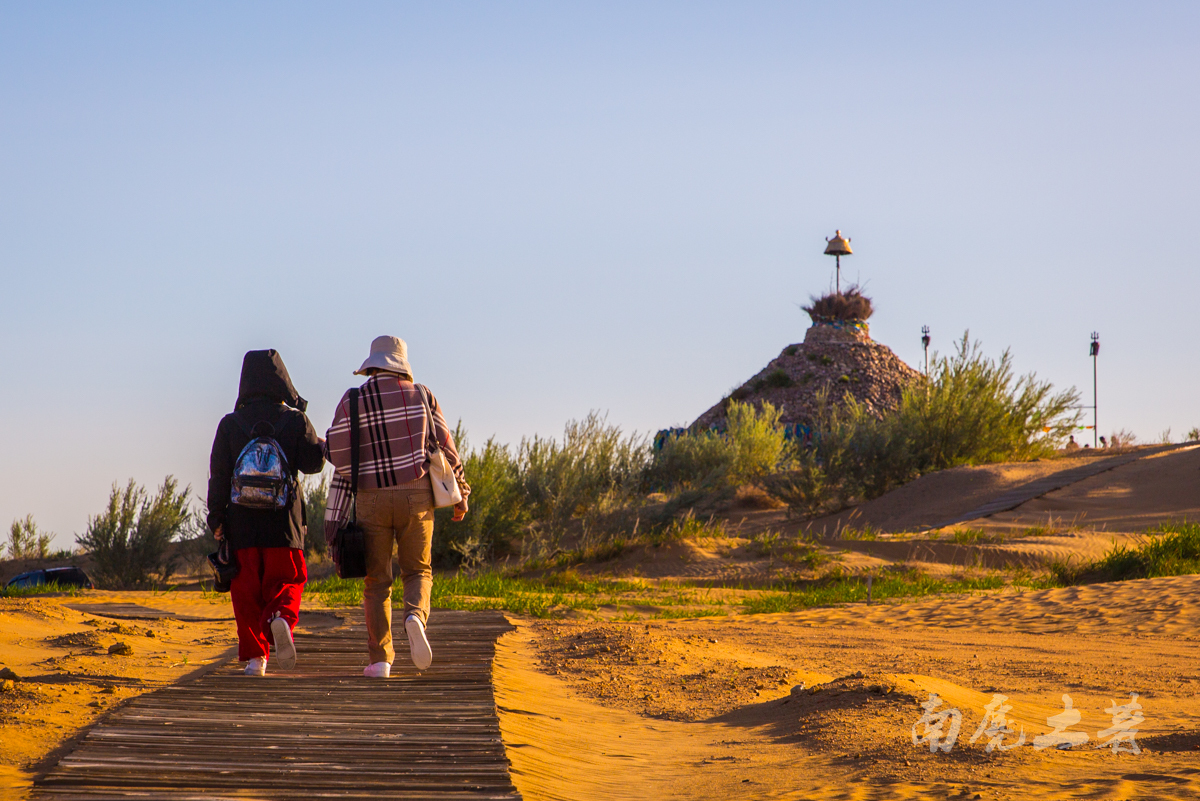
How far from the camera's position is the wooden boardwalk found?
3562mm

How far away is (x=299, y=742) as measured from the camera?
4.15 m

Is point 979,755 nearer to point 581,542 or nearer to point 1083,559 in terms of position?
point 1083,559

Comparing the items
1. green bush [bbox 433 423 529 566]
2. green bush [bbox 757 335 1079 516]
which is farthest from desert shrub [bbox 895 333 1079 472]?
green bush [bbox 433 423 529 566]

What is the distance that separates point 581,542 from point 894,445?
9.39m

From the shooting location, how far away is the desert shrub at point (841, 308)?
145ft

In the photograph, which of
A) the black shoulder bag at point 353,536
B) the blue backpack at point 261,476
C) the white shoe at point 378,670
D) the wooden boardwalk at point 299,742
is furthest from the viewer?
the white shoe at point 378,670

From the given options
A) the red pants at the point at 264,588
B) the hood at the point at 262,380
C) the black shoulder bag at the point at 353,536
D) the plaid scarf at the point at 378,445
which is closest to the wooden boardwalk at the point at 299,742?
the red pants at the point at 264,588

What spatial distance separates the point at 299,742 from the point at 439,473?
166 cm

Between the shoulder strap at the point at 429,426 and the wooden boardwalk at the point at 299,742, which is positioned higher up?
the shoulder strap at the point at 429,426

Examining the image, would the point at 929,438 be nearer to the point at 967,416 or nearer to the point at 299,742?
the point at 967,416

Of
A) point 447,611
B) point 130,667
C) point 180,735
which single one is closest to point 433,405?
point 180,735

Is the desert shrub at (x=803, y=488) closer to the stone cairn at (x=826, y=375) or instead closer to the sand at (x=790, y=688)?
the sand at (x=790, y=688)

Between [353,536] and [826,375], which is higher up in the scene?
[826,375]

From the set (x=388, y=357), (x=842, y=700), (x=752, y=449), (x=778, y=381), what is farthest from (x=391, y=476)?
(x=778, y=381)
